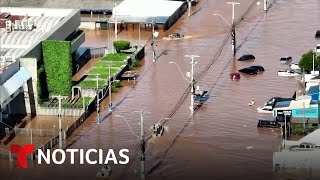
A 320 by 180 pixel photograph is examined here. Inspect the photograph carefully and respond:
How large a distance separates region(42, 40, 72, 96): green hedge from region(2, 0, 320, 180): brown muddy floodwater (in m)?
2.74

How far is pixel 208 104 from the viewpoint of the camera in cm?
5731

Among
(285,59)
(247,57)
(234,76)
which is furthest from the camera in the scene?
(247,57)

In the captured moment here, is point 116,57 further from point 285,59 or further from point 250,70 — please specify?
point 285,59

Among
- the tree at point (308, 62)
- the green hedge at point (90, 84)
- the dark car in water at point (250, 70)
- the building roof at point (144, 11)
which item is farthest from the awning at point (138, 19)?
the green hedge at point (90, 84)

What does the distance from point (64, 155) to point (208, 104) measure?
11397mm

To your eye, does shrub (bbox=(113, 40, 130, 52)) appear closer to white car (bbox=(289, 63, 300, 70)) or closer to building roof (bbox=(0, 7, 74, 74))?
building roof (bbox=(0, 7, 74, 74))

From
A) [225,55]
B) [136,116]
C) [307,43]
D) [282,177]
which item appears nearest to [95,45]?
[225,55]

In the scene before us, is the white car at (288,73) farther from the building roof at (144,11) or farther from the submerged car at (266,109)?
the building roof at (144,11)

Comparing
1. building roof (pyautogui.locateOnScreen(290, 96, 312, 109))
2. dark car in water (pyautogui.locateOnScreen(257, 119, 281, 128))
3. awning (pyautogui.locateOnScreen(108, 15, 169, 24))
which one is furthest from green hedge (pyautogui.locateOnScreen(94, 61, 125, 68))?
dark car in water (pyautogui.locateOnScreen(257, 119, 281, 128))

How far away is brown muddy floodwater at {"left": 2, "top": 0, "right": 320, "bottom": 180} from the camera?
4672cm

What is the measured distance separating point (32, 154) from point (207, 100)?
13.5m

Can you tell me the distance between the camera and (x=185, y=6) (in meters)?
85.8

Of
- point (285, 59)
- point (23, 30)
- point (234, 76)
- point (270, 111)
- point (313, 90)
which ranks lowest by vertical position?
point (270, 111)

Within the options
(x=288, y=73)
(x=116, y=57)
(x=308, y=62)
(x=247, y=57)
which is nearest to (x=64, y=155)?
(x=116, y=57)
